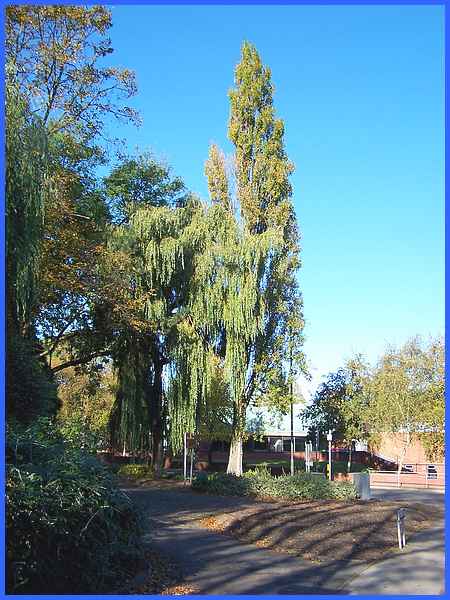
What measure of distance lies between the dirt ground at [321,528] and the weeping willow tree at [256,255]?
19.8 feet

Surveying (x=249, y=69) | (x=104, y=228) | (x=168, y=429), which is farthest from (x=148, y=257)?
(x=249, y=69)

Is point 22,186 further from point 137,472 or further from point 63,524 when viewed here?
point 137,472

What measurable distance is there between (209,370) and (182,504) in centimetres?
550

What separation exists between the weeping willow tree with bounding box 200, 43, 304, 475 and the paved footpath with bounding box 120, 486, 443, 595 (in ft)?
33.6

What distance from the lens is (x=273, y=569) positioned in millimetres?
9094

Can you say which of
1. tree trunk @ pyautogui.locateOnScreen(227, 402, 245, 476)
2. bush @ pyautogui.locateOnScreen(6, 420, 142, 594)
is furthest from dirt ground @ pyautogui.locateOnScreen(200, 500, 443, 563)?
tree trunk @ pyautogui.locateOnScreen(227, 402, 245, 476)

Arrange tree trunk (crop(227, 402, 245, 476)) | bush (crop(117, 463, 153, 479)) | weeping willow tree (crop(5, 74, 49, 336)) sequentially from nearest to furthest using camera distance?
1. weeping willow tree (crop(5, 74, 49, 336))
2. tree trunk (crop(227, 402, 245, 476))
3. bush (crop(117, 463, 153, 479))

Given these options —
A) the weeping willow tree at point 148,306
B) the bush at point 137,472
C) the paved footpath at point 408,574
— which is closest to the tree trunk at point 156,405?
the weeping willow tree at point 148,306

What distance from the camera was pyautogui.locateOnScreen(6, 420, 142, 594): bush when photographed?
6.04 meters

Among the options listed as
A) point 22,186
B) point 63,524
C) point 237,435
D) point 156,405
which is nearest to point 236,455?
point 237,435

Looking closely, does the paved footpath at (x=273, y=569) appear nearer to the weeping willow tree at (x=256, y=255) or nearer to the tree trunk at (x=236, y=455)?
the weeping willow tree at (x=256, y=255)

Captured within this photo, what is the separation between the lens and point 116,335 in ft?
73.9

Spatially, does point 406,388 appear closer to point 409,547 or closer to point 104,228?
point 104,228

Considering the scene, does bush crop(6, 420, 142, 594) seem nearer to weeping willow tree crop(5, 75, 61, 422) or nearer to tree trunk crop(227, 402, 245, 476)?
weeping willow tree crop(5, 75, 61, 422)
